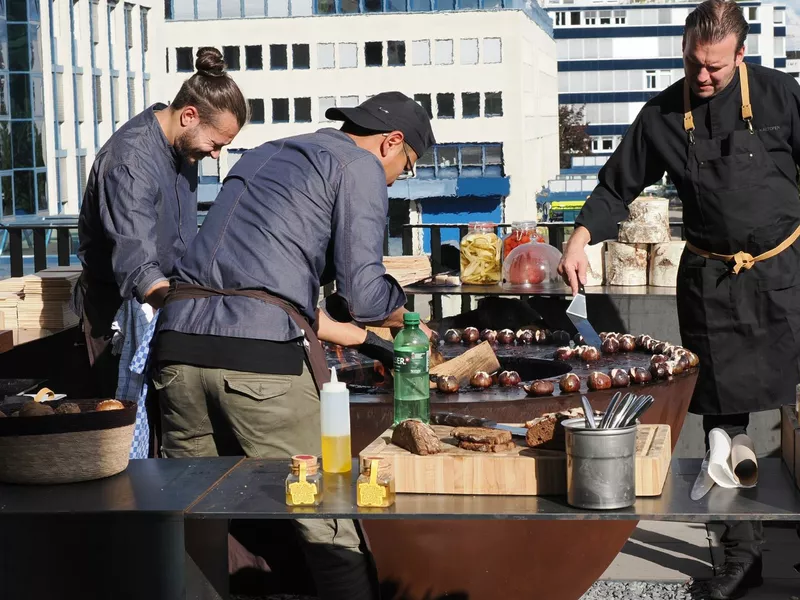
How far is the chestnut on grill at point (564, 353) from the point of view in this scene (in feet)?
15.0

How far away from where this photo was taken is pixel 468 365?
4293 mm

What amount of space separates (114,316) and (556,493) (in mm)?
2748

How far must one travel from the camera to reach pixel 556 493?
2609mm

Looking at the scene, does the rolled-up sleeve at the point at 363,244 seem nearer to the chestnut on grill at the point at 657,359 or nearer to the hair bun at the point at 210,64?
the hair bun at the point at 210,64

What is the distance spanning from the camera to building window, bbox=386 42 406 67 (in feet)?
233

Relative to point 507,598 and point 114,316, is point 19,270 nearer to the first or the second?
point 114,316

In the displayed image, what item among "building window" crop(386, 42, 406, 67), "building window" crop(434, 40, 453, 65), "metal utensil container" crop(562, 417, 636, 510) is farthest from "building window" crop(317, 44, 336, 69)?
"metal utensil container" crop(562, 417, 636, 510)

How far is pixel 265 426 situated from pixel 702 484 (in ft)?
3.98

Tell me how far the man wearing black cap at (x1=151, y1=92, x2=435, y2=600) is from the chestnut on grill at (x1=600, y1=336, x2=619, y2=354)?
4.81ft

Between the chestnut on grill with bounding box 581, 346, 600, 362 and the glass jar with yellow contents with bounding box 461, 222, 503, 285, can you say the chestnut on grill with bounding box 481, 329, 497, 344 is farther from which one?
the glass jar with yellow contents with bounding box 461, 222, 503, 285

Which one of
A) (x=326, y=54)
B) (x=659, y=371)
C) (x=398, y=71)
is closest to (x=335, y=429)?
(x=659, y=371)

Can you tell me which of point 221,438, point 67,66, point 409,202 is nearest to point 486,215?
point 409,202

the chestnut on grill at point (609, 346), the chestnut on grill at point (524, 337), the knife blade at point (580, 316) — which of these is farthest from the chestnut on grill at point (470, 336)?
the knife blade at point (580, 316)

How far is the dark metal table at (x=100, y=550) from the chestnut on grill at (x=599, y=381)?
165cm
